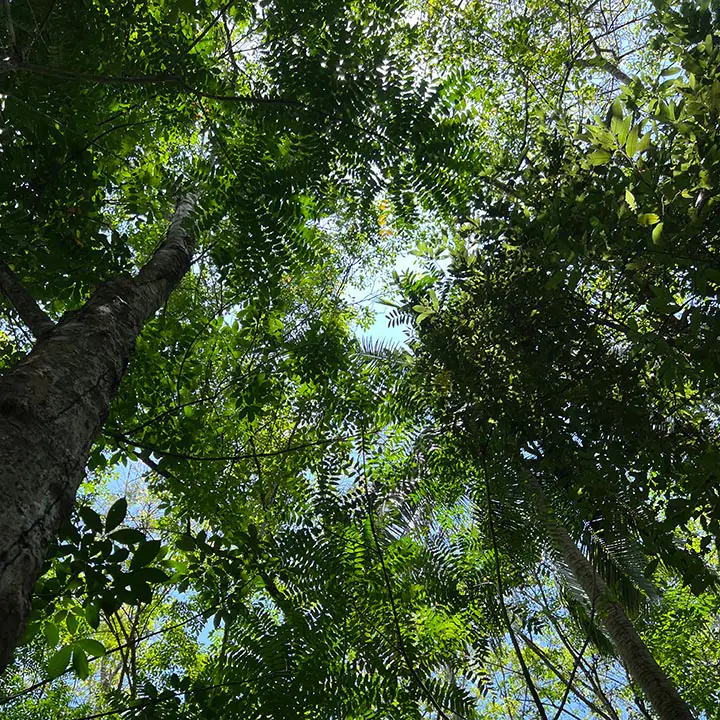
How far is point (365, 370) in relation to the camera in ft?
19.1

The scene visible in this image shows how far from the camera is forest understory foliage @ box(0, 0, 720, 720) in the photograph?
206cm

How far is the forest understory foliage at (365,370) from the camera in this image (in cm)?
206

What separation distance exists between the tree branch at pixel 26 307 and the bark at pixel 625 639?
9.13 feet

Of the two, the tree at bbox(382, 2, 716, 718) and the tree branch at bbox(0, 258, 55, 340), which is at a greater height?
the tree branch at bbox(0, 258, 55, 340)

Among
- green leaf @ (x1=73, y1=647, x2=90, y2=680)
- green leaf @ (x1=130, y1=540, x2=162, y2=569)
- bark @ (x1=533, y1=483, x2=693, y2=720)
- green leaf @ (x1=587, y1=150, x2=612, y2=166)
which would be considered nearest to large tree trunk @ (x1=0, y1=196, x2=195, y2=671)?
green leaf @ (x1=130, y1=540, x2=162, y2=569)

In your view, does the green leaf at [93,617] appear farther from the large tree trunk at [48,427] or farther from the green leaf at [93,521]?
the large tree trunk at [48,427]

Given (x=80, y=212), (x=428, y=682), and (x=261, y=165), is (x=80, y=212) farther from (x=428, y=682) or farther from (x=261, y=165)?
(x=428, y=682)

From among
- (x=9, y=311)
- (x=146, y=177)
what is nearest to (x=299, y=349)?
(x=146, y=177)

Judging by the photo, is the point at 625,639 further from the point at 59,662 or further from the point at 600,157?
the point at 59,662

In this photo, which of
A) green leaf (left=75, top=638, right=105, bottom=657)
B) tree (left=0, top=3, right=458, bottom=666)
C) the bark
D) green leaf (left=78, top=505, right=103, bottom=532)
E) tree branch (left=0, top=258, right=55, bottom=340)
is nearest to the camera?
tree (left=0, top=3, right=458, bottom=666)

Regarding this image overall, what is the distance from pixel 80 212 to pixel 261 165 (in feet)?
4.64

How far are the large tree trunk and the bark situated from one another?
248 cm

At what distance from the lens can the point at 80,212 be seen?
10.9 feet

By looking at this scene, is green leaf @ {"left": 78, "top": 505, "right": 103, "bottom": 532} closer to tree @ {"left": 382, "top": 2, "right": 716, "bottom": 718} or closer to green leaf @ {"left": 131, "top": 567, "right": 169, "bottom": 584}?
green leaf @ {"left": 131, "top": 567, "right": 169, "bottom": 584}
